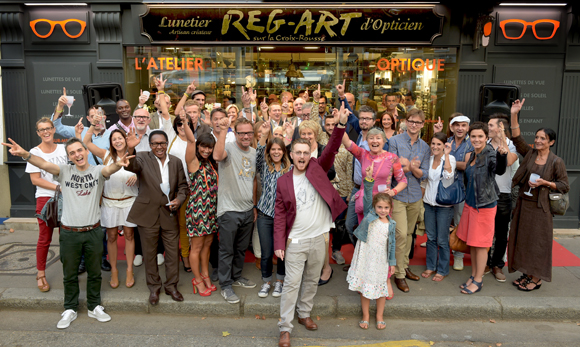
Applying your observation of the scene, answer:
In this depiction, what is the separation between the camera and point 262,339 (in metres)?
4.40

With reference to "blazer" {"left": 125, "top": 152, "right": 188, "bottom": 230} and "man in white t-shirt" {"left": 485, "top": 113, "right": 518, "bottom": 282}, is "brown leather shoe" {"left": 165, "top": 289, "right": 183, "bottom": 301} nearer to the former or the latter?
"blazer" {"left": 125, "top": 152, "right": 188, "bottom": 230}

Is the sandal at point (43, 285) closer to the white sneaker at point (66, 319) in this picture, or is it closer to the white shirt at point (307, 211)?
the white sneaker at point (66, 319)

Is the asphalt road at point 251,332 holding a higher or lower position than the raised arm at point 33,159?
lower

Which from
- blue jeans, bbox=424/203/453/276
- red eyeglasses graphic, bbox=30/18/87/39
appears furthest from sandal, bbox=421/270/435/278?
red eyeglasses graphic, bbox=30/18/87/39

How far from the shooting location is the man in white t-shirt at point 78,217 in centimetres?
453

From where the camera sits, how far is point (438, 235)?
5.46m

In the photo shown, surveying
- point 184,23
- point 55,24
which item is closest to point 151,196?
point 184,23

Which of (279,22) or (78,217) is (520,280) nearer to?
(78,217)

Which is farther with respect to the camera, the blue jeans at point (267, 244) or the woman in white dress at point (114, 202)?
the woman in white dress at point (114, 202)

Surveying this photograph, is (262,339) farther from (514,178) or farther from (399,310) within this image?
(514,178)

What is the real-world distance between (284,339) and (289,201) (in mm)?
1384

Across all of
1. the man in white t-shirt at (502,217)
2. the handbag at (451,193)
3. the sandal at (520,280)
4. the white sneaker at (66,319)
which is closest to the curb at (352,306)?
the white sneaker at (66,319)

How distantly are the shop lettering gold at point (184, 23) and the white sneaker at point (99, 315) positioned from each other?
Result: 549 cm

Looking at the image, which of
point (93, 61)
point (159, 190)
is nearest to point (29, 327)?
point (159, 190)
